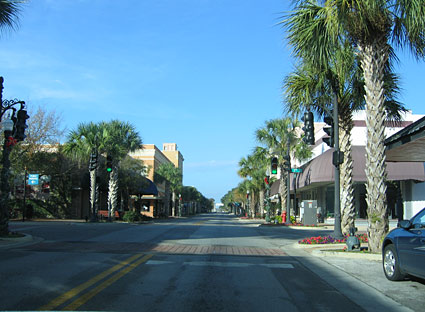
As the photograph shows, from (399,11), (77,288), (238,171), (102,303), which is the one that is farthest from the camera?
(238,171)

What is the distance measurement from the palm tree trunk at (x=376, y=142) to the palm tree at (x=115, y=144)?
25.2 meters

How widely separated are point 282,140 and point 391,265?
28.6 meters

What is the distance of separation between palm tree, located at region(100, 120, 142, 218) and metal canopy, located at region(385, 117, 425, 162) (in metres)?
23.6

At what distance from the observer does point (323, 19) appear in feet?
41.0

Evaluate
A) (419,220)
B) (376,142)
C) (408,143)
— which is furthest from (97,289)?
(408,143)

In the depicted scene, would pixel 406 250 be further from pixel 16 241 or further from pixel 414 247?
pixel 16 241

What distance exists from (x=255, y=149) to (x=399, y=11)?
29.5 m

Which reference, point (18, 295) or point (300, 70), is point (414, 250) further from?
point (300, 70)

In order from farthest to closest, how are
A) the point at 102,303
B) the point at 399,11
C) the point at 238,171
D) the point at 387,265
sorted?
the point at 238,171
the point at 399,11
the point at 387,265
the point at 102,303

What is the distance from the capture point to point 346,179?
16531mm

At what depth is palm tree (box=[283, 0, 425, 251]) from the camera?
437 inches

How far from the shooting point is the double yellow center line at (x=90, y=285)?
5.70m


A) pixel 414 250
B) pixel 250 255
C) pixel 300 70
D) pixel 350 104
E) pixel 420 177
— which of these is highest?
pixel 300 70

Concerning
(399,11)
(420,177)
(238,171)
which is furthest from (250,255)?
(238,171)
